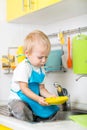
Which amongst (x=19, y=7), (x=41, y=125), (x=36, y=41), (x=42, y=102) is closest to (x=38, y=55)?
(x=36, y=41)

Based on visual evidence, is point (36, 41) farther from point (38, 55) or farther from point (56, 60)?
point (56, 60)

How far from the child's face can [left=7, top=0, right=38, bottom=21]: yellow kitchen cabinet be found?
1.08ft

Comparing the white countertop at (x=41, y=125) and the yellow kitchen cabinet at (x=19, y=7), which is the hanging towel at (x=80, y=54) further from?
the white countertop at (x=41, y=125)

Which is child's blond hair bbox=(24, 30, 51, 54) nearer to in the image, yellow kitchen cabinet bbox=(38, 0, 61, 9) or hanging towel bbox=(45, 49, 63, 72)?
yellow kitchen cabinet bbox=(38, 0, 61, 9)

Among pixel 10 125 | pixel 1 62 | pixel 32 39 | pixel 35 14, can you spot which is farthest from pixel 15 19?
pixel 10 125

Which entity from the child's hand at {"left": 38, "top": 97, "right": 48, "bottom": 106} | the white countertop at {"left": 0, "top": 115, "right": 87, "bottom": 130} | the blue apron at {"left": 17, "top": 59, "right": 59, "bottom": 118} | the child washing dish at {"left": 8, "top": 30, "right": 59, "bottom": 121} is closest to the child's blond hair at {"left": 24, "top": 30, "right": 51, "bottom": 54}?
the child washing dish at {"left": 8, "top": 30, "right": 59, "bottom": 121}

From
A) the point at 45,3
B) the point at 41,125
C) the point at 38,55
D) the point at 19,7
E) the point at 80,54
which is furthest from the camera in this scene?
the point at 19,7

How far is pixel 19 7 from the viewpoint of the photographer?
179 centimetres

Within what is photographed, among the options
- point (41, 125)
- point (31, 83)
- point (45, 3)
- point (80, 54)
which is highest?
point (45, 3)

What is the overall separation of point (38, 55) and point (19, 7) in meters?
0.52

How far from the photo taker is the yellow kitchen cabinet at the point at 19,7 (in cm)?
167

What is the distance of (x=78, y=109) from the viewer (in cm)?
167

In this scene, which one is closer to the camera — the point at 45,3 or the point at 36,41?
the point at 36,41

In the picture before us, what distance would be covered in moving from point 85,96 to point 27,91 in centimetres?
49
